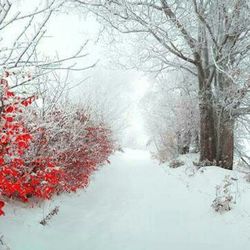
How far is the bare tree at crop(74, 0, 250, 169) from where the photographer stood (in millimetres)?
8961

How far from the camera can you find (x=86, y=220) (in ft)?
22.0

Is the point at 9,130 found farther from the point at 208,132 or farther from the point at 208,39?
the point at 208,132

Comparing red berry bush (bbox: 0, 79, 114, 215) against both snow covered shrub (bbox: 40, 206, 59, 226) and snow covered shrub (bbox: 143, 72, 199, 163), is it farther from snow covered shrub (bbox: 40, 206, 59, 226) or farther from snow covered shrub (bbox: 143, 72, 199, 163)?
snow covered shrub (bbox: 143, 72, 199, 163)

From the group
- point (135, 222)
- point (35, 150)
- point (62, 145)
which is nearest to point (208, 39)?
point (62, 145)

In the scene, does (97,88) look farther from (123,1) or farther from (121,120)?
(123,1)

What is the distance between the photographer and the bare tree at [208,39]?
896cm

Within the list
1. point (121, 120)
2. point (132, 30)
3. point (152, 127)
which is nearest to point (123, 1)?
point (132, 30)

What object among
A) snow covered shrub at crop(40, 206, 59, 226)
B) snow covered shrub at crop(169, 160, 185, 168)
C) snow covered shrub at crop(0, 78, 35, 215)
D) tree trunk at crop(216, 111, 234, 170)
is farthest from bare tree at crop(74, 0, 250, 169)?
snow covered shrub at crop(0, 78, 35, 215)

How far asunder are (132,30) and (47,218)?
5.59 meters

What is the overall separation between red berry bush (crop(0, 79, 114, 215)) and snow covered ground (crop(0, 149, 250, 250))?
459 millimetres

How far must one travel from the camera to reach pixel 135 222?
6.75 metres

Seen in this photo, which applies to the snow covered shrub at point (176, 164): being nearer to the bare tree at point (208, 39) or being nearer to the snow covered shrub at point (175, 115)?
the snow covered shrub at point (175, 115)

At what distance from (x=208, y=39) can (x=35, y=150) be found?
276 inches

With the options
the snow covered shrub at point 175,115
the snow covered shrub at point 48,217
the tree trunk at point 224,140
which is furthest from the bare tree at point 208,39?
the snow covered shrub at point 48,217
